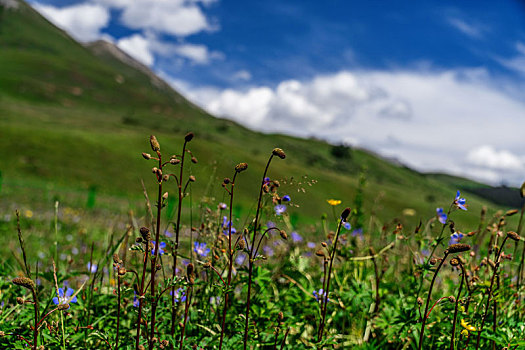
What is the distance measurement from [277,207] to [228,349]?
0.79 metres

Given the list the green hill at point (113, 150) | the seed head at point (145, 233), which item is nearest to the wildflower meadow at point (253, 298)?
the seed head at point (145, 233)

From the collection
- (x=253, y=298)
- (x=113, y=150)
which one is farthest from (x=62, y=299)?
(x=113, y=150)

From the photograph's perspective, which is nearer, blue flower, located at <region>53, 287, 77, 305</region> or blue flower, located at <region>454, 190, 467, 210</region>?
blue flower, located at <region>53, 287, 77, 305</region>

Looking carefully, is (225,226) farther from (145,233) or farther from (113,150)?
(113,150)

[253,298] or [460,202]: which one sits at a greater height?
[460,202]

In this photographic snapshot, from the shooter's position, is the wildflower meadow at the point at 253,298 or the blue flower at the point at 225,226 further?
the blue flower at the point at 225,226

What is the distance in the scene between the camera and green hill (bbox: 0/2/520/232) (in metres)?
10.3

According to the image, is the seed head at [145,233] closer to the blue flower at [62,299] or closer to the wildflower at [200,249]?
the blue flower at [62,299]

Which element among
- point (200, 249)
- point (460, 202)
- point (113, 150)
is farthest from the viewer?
point (113, 150)

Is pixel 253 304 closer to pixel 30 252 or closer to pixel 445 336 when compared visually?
pixel 445 336

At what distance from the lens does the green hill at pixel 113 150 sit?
10.3 metres

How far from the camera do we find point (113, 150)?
3856cm

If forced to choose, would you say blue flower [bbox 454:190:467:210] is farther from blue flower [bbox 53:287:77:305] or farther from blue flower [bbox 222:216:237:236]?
blue flower [bbox 53:287:77:305]

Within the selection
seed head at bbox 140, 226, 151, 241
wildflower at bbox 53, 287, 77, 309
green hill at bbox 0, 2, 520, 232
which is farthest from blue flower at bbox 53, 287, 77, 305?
green hill at bbox 0, 2, 520, 232
